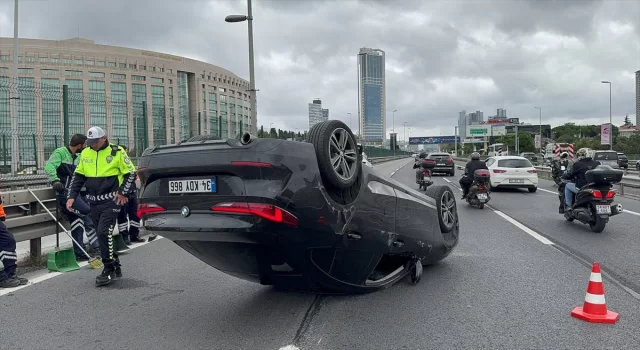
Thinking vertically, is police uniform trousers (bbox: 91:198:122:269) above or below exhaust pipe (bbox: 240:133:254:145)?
below

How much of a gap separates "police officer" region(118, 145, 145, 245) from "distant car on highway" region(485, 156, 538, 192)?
14.1 m

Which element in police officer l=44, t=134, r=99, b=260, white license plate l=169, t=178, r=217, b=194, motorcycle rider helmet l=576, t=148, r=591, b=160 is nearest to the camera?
white license plate l=169, t=178, r=217, b=194

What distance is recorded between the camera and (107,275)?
19.5ft

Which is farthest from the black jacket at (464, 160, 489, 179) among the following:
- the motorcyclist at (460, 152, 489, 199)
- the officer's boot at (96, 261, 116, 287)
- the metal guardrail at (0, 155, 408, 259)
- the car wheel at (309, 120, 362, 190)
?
the car wheel at (309, 120, 362, 190)

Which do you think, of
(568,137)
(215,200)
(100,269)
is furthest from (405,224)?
(568,137)

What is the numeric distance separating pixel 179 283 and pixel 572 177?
8.24 meters

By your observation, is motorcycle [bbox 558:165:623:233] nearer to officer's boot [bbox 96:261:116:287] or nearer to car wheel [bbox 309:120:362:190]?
car wheel [bbox 309:120:362:190]

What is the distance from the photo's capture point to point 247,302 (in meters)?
5.12

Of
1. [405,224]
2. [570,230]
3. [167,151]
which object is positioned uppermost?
[167,151]

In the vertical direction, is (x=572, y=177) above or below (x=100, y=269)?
above

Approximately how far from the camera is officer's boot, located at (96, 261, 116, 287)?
5.89m

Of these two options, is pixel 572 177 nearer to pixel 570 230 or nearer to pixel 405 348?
pixel 570 230

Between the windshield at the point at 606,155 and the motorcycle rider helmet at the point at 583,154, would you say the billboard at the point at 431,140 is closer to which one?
the windshield at the point at 606,155

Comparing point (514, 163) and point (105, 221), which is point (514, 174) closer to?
point (514, 163)
